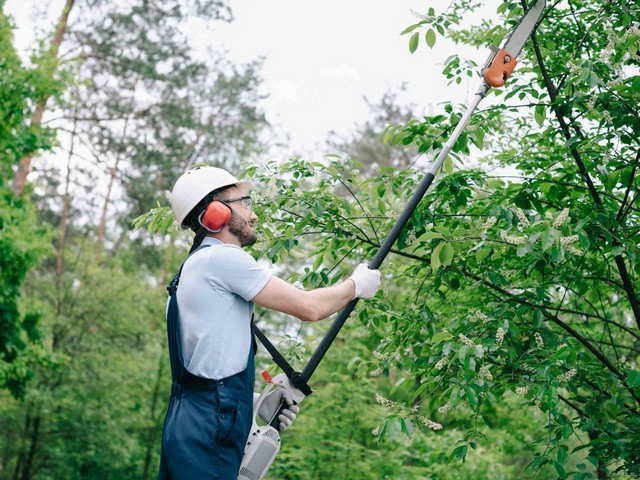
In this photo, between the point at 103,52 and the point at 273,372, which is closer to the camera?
the point at 273,372

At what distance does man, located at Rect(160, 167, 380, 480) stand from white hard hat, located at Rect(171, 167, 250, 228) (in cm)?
10

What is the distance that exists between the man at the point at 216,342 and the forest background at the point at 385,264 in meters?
0.75

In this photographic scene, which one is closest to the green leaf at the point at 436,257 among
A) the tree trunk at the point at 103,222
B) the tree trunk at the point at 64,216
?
the tree trunk at the point at 64,216

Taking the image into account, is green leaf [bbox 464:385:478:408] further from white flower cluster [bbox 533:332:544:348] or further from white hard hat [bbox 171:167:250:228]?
white hard hat [bbox 171:167:250:228]

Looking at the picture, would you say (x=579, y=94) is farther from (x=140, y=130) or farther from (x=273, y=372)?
(x=140, y=130)

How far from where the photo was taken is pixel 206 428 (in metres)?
3.00

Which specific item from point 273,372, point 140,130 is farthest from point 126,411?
point 273,372

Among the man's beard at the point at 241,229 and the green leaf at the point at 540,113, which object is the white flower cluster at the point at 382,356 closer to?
the man's beard at the point at 241,229

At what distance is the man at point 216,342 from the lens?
3.01m

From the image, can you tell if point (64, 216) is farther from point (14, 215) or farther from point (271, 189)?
point (271, 189)

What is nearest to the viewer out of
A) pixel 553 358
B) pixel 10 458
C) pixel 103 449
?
pixel 553 358

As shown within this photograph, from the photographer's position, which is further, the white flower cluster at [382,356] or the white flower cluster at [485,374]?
the white flower cluster at [382,356]

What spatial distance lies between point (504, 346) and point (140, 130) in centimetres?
1975

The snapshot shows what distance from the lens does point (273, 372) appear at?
5031 mm
